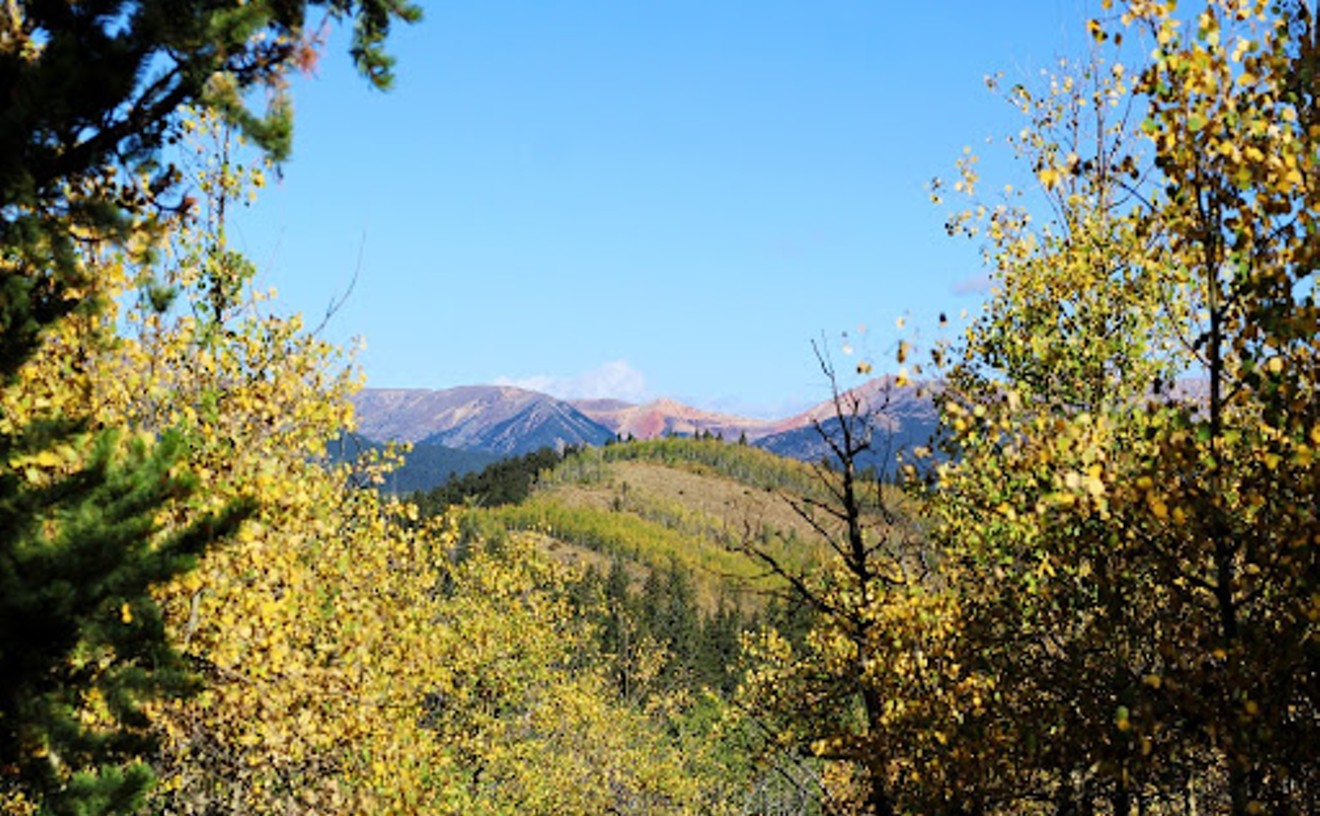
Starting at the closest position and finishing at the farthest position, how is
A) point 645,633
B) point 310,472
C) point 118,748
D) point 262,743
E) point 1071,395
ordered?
1. point 118,748
2. point 262,743
3. point 310,472
4. point 1071,395
5. point 645,633

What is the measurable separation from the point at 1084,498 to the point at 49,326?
958cm

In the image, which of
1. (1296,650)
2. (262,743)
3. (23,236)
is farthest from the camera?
(262,743)

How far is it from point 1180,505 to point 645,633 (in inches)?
5139

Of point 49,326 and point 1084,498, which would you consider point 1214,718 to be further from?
point 49,326

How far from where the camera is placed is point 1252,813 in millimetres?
6547

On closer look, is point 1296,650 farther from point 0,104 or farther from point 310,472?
point 310,472

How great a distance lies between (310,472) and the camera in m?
14.3

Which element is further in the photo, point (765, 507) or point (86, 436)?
point (765, 507)

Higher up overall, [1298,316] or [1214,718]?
[1298,316]

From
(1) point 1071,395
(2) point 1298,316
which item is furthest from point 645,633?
(2) point 1298,316

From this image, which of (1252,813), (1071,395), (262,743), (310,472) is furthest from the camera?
(1071,395)

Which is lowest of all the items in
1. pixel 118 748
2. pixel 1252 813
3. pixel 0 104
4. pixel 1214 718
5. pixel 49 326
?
pixel 118 748

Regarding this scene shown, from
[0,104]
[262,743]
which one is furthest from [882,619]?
[0,104]

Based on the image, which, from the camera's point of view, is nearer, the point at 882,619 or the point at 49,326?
the point at 49,326
